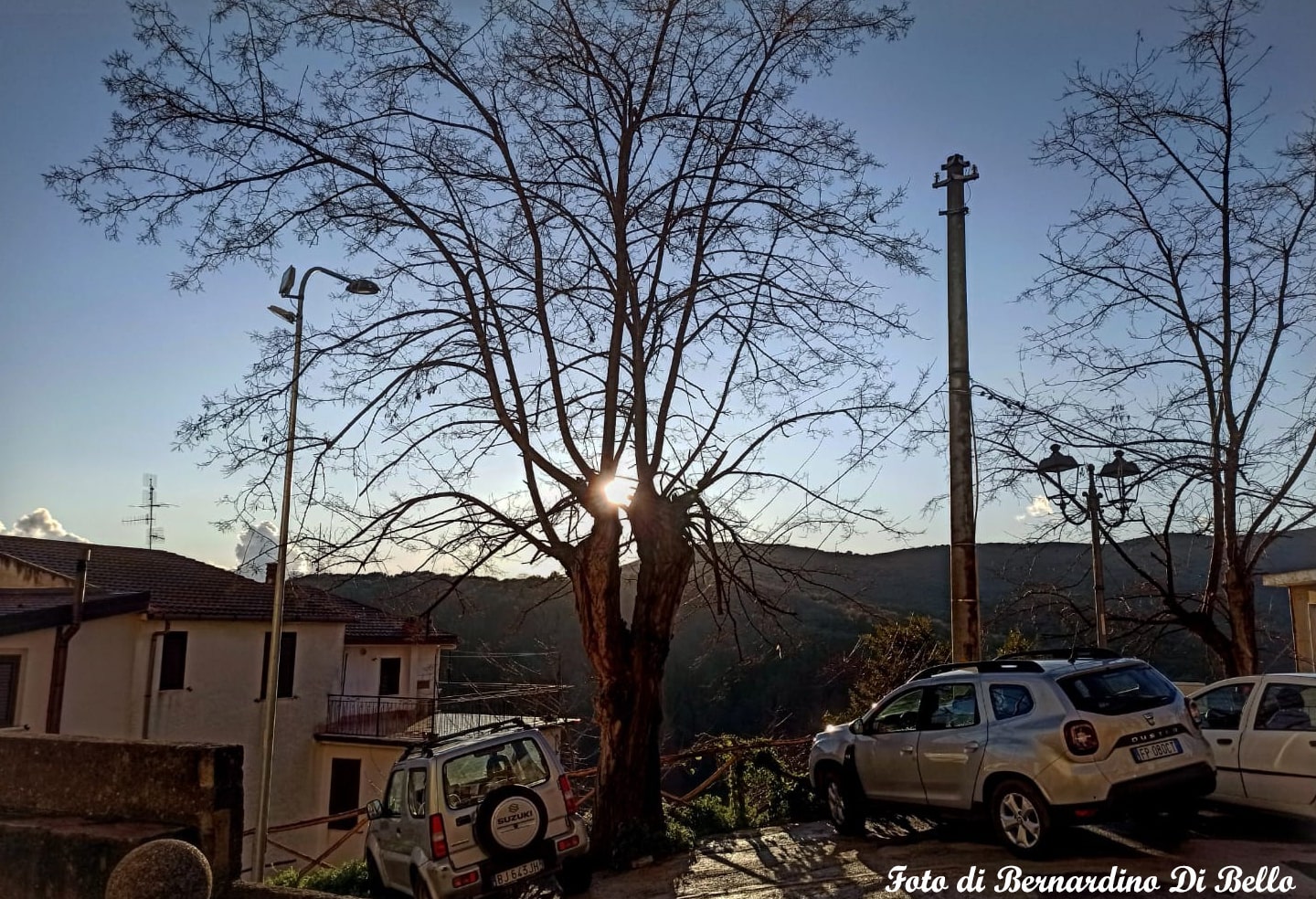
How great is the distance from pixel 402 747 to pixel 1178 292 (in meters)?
21.7

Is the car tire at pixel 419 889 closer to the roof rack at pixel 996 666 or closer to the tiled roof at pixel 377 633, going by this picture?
the roof rack at pixel 996 666

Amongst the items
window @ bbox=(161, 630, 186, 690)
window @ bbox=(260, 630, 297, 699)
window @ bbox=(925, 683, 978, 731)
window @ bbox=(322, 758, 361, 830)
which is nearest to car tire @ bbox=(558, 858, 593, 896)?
window @ bbox=(925, 683, 978, 731)

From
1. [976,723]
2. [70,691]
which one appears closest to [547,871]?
[976,723]

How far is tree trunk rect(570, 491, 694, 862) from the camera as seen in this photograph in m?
11.2

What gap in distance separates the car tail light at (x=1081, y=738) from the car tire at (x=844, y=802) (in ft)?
10.5

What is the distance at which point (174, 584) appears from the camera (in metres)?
26.0

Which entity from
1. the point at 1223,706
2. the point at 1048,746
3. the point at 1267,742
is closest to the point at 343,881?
the point at 1048,746

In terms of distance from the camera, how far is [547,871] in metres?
9.25

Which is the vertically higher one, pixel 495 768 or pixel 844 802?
pixel 495 768

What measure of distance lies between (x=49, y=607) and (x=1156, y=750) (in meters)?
19.1

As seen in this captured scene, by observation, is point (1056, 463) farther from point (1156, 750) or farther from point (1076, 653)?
point (1156, 750)

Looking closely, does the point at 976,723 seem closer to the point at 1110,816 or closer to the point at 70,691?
the point at 1110,816

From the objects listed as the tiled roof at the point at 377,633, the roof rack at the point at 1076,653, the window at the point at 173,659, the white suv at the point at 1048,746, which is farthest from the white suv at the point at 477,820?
the tiled roof at the point at 377,633

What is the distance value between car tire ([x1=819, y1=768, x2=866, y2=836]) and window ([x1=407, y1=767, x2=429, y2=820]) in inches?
186
